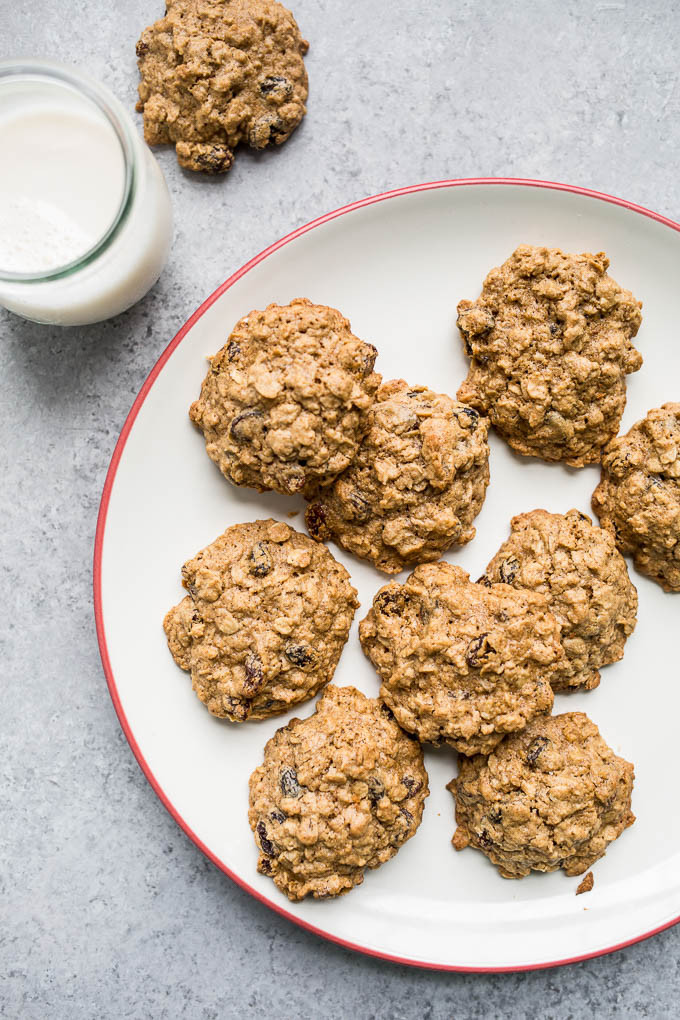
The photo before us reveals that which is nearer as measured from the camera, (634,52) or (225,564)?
(225,564)

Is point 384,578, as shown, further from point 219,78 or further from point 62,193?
point 219,78

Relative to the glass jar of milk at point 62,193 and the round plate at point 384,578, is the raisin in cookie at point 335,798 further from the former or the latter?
the glass jar of milk at point 62,193

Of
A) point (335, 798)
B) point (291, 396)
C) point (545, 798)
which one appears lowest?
point (335, 798)

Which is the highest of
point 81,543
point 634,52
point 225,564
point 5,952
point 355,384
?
point 634,52

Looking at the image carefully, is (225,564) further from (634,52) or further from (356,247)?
(634,52)

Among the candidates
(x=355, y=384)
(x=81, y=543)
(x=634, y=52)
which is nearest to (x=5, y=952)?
(x=81, y=543)

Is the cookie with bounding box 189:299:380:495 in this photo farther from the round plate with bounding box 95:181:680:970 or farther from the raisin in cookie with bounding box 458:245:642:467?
the raisin in cookie with bounding box 458:245:642:467

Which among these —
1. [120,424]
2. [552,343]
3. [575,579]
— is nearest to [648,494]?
[575,579]
